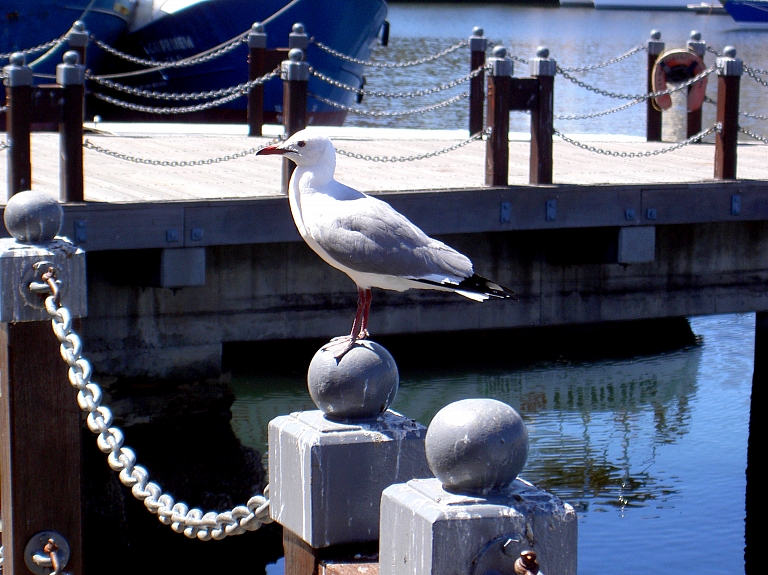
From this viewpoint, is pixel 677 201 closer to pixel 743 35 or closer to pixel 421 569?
pixel 421 569

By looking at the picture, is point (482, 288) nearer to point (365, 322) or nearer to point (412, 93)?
point (365, 322)

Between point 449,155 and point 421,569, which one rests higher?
point 449,155

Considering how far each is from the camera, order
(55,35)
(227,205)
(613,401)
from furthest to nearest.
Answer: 1. (55,35)
2. (613,401)
3. (227,205)

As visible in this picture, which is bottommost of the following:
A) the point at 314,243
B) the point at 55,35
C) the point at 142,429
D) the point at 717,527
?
the point at 717,527

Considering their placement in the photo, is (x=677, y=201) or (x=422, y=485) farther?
(x=677, y=201)

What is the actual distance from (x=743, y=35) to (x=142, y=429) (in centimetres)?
5173

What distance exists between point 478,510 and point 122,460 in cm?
150

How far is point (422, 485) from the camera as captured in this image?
2094 mm

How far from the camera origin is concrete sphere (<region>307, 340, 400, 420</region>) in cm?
262

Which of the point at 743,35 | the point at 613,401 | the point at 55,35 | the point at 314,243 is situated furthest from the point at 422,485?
the point at 743,35

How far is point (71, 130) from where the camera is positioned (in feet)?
22.0

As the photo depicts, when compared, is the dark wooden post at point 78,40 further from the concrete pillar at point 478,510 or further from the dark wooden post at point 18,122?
the concrete pillar at point 478,510

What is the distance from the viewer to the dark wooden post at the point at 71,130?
21.8 ft

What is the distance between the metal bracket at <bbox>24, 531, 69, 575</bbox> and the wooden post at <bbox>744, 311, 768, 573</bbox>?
5129 millimetres
